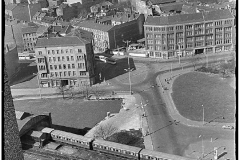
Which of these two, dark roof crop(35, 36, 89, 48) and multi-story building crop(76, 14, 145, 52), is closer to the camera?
dark roof crop(35, 36, 89, 48)

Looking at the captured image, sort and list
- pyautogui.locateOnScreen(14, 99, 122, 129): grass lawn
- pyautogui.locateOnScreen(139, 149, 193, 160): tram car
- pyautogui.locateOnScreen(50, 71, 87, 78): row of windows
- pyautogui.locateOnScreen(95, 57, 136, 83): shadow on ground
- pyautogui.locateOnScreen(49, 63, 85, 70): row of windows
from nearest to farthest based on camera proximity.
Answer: pyautogui.locateOnScreen(139, 149, 193, 160): tram car → pyautogui.locateOnScreen(14, 99, 122, 129): grass lawn → pyautogui.locateOnScreen(49, 63, 85, 70): row of windows → pyautogui.locateOnScreen(50, 71, 87, 78): row of windows → pyautogui.locateOnScreen(95, 57, 136, 83): shadow on ground

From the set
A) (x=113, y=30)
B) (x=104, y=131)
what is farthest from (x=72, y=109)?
(x=113, y=30)

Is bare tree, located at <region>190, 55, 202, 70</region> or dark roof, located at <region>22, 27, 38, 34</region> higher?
dark roof, located at <region>22, 27, 38, 34</region>

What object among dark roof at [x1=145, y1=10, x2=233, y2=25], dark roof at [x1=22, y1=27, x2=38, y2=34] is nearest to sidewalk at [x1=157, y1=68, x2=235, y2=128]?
dark roof at [x1=145, y1=10, x2=233, y2=25]

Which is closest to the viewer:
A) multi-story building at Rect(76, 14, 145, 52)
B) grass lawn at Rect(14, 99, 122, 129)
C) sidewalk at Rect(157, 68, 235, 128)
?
sidewalk at Rect(157, 68, 235, 128)

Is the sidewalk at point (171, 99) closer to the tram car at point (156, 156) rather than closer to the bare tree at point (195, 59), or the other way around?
the bare tree at point (195, 59)

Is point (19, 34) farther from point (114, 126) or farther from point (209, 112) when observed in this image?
point (209, 112)

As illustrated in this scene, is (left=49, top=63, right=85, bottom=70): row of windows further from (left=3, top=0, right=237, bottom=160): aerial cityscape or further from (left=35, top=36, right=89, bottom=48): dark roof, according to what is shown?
(left=35, top=36, right=89, bottom=48): dark roof

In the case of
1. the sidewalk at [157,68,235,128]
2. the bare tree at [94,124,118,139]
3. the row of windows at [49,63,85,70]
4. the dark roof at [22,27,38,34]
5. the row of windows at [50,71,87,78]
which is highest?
the dark roof at [22,27,38,34]
